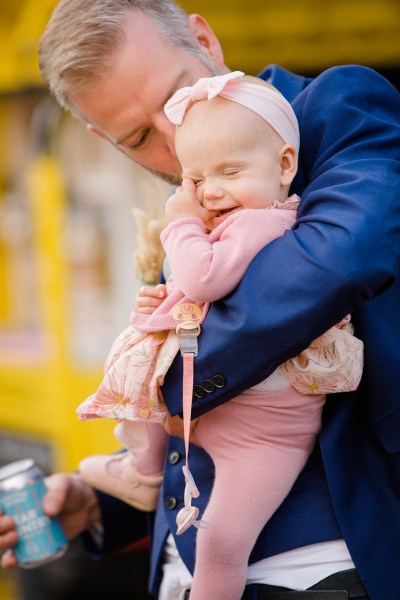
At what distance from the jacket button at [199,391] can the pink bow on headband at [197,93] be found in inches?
20.6

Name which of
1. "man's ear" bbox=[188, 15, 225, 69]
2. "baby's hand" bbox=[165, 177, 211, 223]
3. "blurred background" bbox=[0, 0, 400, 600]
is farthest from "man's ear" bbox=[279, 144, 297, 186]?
"blurred background" bbox=[0, 0, 400, 600]

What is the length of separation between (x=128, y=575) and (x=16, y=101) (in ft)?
13.2

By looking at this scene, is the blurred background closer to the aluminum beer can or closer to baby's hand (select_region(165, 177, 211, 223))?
the aluminum beer can

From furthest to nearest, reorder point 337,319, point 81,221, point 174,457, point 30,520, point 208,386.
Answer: point 81,221, point 30,520, point 174,457, point 208,386, point 337,319

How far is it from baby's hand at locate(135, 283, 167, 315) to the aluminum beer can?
683 millimetres

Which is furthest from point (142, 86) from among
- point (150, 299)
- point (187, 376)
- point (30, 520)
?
point (30, 520)

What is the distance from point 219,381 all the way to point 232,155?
16.8 inches

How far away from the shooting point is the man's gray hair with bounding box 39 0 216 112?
2.02 metres

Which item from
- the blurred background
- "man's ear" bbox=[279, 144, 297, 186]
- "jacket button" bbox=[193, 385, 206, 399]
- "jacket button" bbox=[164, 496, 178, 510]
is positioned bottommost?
the blurred background

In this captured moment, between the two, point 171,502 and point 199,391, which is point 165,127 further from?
point 171,502

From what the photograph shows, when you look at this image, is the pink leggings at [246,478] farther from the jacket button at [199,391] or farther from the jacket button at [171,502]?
the jacket button at [171,502]

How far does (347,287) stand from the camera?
4.99 ft

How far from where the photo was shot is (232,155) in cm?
171

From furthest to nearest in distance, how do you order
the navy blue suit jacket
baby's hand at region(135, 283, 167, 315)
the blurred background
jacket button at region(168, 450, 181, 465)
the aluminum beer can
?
the blurred background, the aluminum beer can, jacket button at region(168, 450, 181, 465), baby's hand at region(135, 283, 167, 315), the navy blue suit jacket
